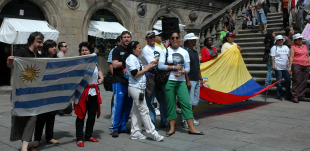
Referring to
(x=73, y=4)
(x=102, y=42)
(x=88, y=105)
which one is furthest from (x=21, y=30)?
(x=88, y=105)

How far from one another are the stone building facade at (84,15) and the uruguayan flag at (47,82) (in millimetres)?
10234

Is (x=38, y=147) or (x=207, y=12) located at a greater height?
(x=207, y=12)

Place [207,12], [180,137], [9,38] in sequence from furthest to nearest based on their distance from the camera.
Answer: [207,12]
[9,38]
[180,137]

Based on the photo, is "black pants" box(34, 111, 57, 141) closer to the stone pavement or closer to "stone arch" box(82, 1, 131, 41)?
the stone pavement

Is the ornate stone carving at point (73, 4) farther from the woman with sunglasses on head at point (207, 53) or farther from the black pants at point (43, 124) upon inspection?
the black pants at point (43, 124)

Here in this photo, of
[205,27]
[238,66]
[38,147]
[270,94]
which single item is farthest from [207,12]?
[38,147]

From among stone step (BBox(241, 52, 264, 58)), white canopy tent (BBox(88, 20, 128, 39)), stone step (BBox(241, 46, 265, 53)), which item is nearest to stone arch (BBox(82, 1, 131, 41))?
white canopy tent (BBox(88, 20, 128, 39))

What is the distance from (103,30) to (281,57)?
30.1 feet

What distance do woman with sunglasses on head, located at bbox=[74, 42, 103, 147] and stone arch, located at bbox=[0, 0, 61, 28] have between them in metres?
10.5

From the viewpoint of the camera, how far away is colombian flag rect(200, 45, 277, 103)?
8109 millimetres

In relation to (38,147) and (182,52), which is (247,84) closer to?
(182,52)

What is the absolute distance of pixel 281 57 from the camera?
956 cm

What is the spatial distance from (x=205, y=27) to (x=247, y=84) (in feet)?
19.5

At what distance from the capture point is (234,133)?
221 inches
